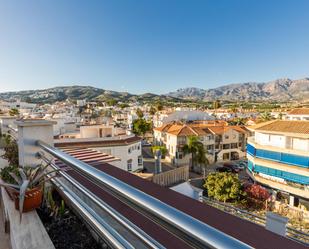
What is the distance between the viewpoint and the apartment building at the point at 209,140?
34.2 m

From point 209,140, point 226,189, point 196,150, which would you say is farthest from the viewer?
point 209,140

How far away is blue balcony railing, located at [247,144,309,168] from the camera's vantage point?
70.1 feet

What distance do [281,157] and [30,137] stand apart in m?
25.8

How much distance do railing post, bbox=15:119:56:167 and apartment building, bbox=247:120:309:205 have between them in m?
24.5

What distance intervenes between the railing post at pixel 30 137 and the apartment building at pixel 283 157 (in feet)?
80.3

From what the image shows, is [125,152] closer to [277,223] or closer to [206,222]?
[277,223]

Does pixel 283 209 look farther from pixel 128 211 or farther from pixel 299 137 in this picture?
pixel 128 211

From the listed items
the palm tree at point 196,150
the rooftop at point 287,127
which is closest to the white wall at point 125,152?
the palm tree at point 196,150

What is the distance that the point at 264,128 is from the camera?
25.7m

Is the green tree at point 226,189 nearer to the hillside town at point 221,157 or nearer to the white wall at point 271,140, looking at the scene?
the hillside town at point 221,157

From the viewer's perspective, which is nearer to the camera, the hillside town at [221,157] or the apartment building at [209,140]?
the hillside town at [221,157]

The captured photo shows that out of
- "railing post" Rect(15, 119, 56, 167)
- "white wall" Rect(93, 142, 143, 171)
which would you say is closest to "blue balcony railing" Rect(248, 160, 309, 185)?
"white wall" Rect(93, 142, 143, 171)

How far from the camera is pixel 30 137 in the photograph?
3.38m

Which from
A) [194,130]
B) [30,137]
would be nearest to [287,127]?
A: [194,130]
